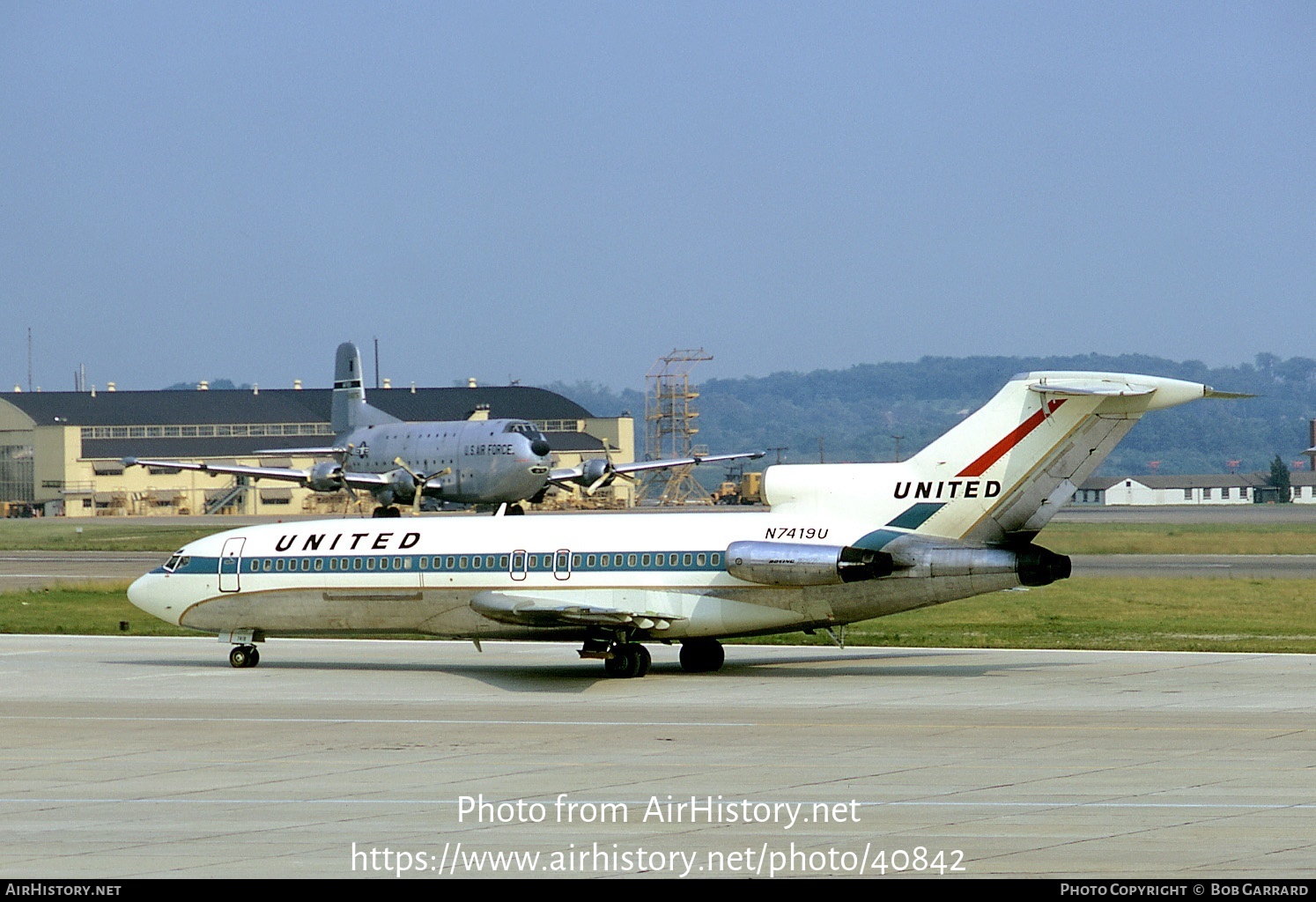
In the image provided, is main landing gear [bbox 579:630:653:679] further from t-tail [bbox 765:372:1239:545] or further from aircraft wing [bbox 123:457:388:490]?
aircraft wing [bbox 123:457:388:490]

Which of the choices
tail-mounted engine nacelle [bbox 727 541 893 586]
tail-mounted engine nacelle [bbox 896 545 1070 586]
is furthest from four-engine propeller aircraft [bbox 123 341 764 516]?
tail-mounted engine nacelle [bbox 896 545 1070 586]

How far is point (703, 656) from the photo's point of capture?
28.2 metres

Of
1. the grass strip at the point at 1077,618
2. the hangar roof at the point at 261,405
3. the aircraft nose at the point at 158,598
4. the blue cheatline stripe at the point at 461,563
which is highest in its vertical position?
the hangar roof at the point at 261,405

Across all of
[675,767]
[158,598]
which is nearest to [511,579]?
[158,598]

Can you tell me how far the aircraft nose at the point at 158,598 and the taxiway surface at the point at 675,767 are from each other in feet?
5.47

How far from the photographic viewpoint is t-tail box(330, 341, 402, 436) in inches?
3292

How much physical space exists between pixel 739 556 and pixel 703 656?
10.3 ft

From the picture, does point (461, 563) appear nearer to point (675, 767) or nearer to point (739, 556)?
point (739, 556)

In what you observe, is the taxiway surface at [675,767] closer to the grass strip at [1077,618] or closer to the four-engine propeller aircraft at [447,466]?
the grass strip at [1077,618]

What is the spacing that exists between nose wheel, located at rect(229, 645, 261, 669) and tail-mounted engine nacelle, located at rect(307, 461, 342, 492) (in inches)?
1790

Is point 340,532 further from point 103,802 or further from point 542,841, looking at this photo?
point 542,841

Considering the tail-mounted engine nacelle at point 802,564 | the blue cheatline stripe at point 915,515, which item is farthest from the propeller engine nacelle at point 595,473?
the blue cheatline stripe at point 915,515

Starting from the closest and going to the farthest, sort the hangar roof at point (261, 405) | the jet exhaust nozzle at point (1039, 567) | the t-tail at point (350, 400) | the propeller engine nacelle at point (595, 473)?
the jet exhaust nozzle at point (1039, 567), the propeller engine nacelle at point (595, 473), the t-tail at point (350, 400), the hangar roof at point (261, 405)

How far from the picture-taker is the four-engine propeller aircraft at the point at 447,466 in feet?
237
